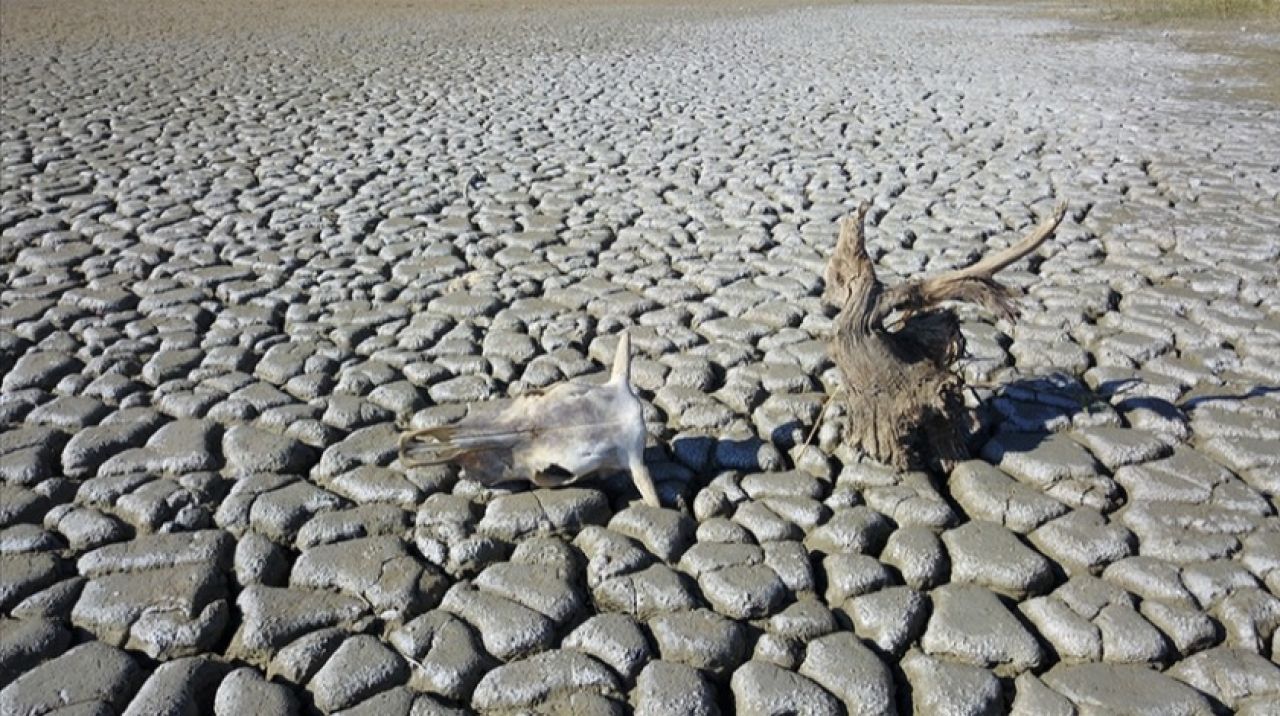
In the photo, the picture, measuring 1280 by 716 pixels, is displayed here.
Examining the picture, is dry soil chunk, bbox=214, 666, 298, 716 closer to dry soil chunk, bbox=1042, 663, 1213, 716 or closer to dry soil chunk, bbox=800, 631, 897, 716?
dry soil chunk, bbox=800, 631, 897, 716

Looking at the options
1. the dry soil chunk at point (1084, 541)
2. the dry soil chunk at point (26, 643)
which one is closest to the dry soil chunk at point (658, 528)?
the dry soil chunk at point (1084, 541)

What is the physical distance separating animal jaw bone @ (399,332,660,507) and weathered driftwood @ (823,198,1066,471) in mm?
742

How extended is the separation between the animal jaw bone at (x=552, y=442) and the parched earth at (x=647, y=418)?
3.3 inches

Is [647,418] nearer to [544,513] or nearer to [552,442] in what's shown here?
[552,442]

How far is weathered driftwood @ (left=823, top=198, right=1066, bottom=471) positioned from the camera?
3246 millimetres

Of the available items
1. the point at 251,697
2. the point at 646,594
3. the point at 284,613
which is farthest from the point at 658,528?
the point at 251,697

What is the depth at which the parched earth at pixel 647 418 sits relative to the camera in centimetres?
254

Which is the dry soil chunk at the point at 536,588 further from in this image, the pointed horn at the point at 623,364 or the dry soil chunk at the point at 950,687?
the dry soil chunk at the point at 950,687

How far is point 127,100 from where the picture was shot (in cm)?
941

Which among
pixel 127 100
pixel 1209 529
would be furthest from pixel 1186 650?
Result: pixel 127 100

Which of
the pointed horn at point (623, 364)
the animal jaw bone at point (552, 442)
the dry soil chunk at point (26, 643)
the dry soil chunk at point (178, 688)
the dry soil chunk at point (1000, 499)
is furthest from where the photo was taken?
the pointed horn at point (623, 364)

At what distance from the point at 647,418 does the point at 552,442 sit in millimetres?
565

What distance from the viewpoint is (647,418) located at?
3705mm

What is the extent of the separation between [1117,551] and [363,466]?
2.38 meters
